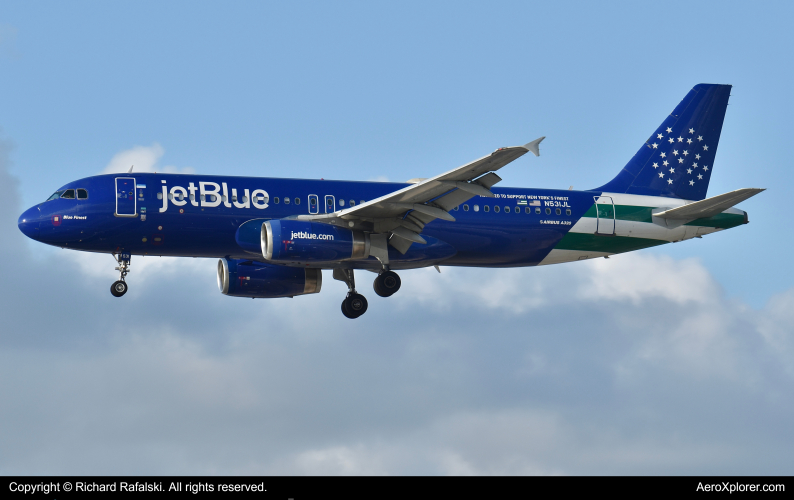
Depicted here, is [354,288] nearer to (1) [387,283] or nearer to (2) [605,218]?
(1) [387,283]

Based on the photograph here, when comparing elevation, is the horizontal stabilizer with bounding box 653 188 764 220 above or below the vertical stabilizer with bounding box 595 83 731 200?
below

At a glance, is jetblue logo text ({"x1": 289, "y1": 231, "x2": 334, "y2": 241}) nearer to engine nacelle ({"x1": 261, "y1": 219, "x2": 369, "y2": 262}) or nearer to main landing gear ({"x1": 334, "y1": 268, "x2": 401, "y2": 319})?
engine nacelle ({"x1": 261, "y1": 219, "x2": 369, "y2": 262})

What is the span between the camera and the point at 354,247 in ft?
121

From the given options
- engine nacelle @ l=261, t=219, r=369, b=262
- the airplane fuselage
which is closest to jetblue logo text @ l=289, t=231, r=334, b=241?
engine nacelle @ l=261, t=219, r=369, b=262

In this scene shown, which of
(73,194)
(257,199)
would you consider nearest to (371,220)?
(257,199)

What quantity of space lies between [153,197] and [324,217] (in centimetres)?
593

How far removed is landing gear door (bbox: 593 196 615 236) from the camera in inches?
1614

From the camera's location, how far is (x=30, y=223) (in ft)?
119

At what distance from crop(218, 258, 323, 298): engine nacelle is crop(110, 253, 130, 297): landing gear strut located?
4755 mm

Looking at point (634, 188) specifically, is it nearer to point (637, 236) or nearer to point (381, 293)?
point (637, 236)

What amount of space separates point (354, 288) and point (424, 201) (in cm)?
658

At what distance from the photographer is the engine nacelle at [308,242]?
35500 millimetres

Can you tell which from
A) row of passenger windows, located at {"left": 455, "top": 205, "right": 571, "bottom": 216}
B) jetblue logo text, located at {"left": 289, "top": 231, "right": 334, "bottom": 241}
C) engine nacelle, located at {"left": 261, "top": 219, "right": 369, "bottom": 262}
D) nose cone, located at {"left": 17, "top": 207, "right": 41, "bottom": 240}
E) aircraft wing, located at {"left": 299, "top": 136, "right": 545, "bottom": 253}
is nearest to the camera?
aircraft wing, located at {"left": 299, "top": 136, "right": 545, "bottom": 253}

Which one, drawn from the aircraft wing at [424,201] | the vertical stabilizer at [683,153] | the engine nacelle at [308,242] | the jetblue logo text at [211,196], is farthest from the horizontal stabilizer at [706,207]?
the jetblue logo text at [211,196]
